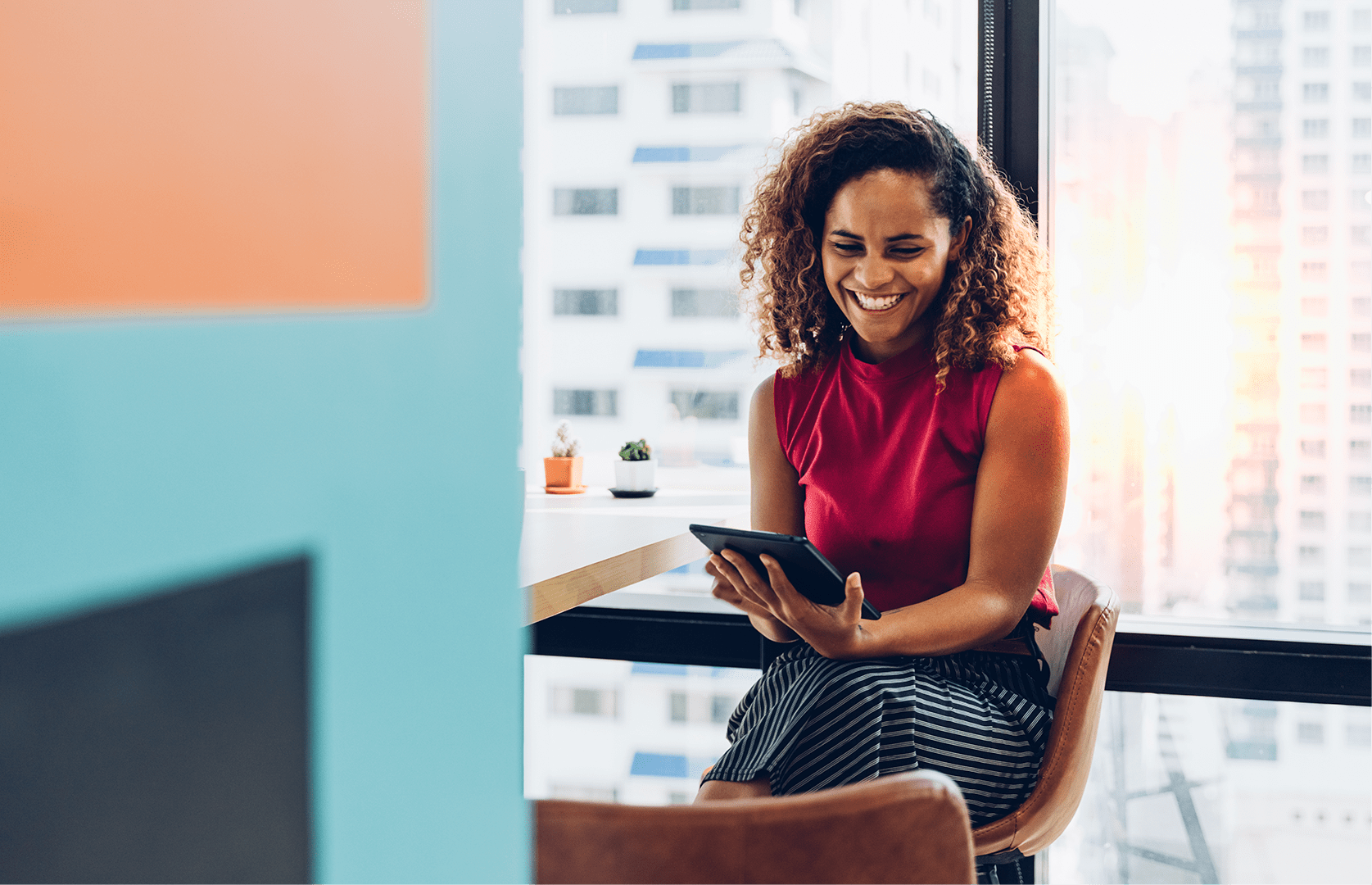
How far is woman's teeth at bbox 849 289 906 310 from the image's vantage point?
58.9 inches

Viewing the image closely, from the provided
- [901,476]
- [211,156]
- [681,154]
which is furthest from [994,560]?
[681,154]

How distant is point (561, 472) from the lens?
222cm

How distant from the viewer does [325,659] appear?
392 mm

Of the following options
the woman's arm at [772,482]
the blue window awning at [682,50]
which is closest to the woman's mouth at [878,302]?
the woman's arm at [772,482]

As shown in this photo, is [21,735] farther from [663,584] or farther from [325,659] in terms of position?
[663,584]

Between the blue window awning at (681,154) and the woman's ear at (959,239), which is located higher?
the blue window awning at (681,154)

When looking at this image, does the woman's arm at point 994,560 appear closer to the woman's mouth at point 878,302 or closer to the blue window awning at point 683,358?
the woman's mouth at point 878,302

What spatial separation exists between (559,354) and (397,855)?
1999 millimetres

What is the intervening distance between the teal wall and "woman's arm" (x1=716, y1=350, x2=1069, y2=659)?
77 centimetres

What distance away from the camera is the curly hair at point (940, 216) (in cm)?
148

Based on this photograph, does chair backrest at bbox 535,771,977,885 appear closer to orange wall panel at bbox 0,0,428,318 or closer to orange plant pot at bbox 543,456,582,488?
orange wall panel at bbox 0,0,428,318

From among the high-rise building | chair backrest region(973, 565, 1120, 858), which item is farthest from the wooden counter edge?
the high-rise building

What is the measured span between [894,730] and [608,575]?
408 millimetres

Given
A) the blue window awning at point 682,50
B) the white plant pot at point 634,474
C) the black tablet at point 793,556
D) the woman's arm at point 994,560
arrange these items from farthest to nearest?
the blue window awning at point 682,50
the white plant pot at point 634,474
the woman's arm at point 994,560
the black tablet at point 793,556
